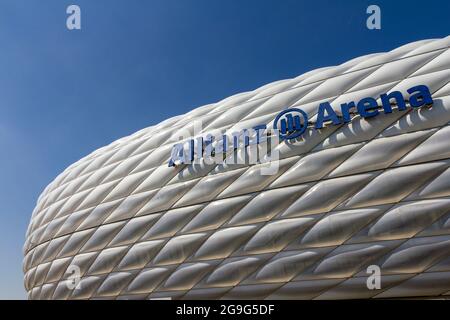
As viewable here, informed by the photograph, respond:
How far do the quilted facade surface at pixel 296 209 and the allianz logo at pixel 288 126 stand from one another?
0.22 meters

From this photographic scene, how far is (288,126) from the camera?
37.3ft

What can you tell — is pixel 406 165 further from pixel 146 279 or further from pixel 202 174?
pixel 146 279

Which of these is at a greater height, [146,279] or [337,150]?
[337,150]

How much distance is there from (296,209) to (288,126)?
2.66 metres

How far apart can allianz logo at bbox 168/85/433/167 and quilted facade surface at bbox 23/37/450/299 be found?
0.72 ft

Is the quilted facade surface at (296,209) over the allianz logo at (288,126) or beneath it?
beneath

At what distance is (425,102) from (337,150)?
2458 mm

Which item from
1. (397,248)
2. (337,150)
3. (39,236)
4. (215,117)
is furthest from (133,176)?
(397,248)

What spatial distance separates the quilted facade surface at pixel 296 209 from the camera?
8883 mm

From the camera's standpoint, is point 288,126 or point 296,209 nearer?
point 296,209

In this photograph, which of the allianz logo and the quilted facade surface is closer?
the quilted facade surface

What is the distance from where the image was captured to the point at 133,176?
14.3 meters

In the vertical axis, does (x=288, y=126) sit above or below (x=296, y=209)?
above

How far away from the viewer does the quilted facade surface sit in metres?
8.88
